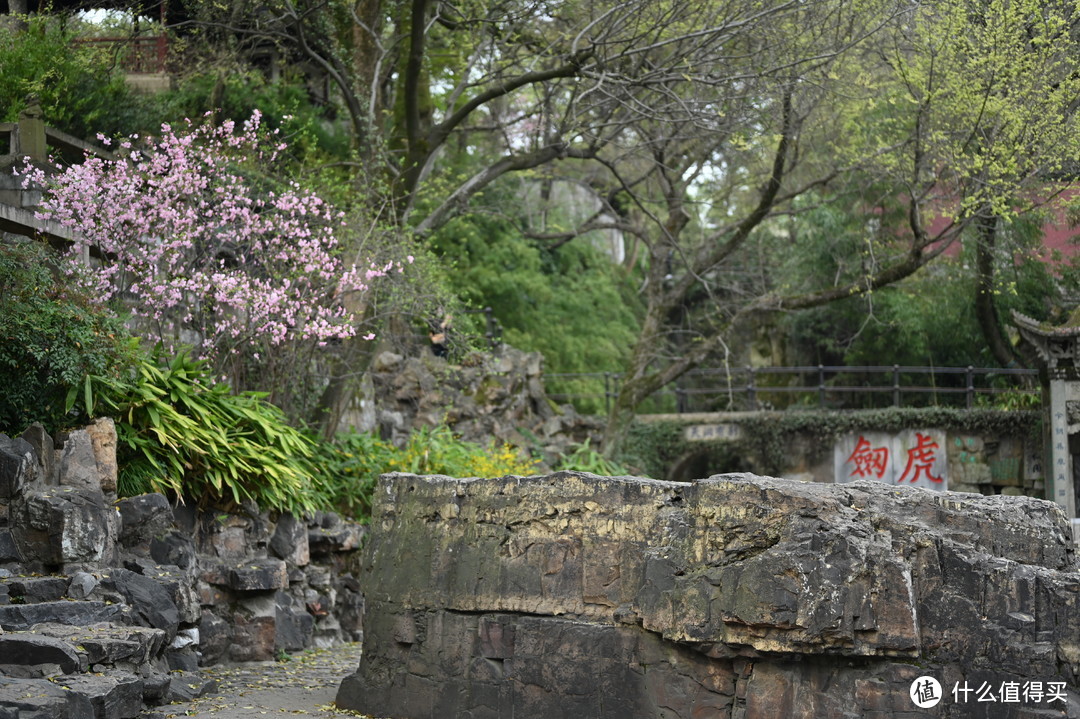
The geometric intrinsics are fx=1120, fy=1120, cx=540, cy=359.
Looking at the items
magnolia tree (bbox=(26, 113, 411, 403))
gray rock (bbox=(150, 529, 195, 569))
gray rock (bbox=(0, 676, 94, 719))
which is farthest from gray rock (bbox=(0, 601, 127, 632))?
magnolia tree (bbox=(26, 113, 411, 403))

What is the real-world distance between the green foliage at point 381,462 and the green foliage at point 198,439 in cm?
93

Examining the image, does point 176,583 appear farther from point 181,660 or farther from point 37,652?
point 37,652

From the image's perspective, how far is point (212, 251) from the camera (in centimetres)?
1173

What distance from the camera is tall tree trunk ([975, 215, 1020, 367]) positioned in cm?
1623

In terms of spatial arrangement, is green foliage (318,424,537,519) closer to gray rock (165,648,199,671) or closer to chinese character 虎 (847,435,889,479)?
gray rock (165,648,199,671)

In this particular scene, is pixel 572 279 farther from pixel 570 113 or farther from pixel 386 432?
pixel 570 113

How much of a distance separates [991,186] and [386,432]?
852 cm

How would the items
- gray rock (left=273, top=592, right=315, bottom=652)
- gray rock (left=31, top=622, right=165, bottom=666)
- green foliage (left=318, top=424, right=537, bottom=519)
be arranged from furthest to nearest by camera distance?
green foliage (left=318, top=424, right=537, bottom=519) < gray rock (left=273, top=592, right=315, bottom=652) < gray rock (left=31, top=622, right=165, bottom=666)

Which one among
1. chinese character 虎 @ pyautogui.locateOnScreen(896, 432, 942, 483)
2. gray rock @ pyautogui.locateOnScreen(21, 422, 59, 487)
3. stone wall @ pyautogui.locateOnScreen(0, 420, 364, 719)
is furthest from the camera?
chinese character 虎 @ pyautogui.locateOnScreen(896, 432, 942, 483)

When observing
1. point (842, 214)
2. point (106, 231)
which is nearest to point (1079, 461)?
point (842, 214)

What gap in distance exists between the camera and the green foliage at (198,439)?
31.3 ft

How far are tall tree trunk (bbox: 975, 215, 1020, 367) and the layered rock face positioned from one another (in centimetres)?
979

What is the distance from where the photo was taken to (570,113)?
43.3 feet

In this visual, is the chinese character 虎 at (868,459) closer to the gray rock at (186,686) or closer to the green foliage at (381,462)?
the green foliage at (381,462)
